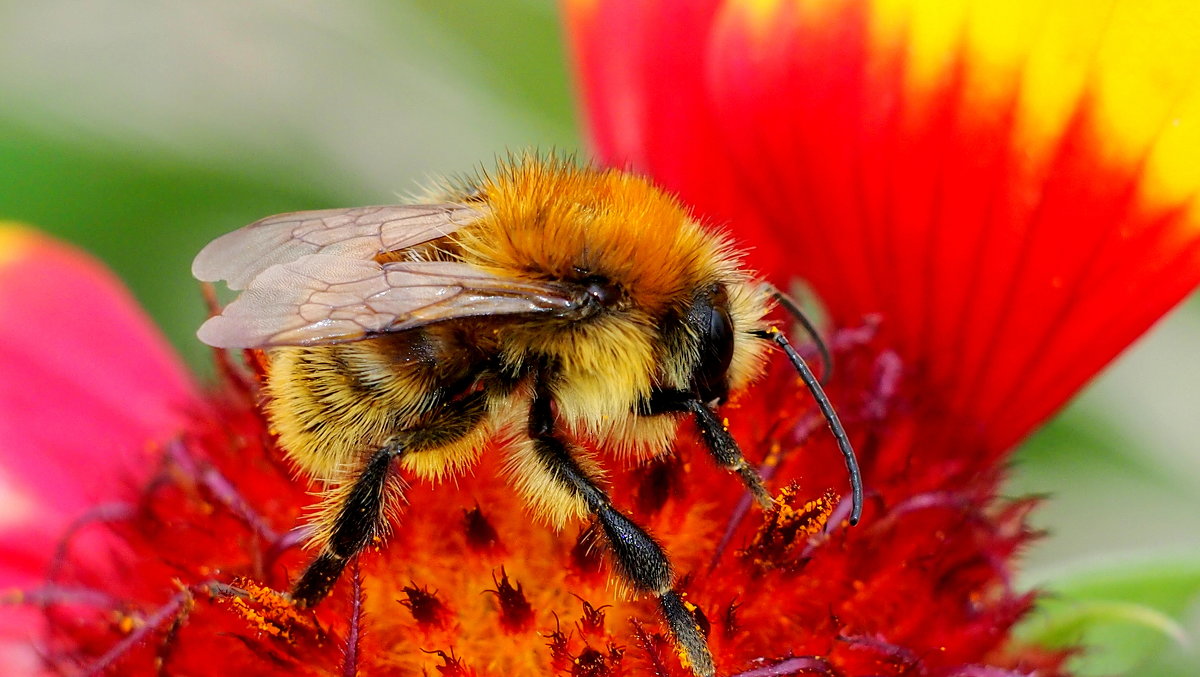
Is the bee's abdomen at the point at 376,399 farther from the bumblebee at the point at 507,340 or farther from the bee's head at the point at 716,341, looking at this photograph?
the bee's head at the point at 716,341

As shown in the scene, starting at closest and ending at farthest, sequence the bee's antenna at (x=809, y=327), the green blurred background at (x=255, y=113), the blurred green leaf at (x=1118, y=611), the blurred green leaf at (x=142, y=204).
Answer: the bee's antenna at (x=809, y=327)
the blurred green leaf at (x=1118, y=611)
the green blurred background at (x=255, y=113)
the blurred green leaf at (x=142, y=204)

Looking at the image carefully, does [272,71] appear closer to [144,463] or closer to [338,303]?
[144,463]

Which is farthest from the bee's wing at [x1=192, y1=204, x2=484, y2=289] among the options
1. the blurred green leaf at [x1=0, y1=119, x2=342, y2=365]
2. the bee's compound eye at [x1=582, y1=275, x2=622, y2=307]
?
the blurred green leaf at [x1=0, y1=119, x2=342, y2=365]

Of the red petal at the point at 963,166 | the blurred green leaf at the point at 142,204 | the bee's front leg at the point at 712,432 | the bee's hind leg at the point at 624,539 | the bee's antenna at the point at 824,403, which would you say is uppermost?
the red petal at the point at 963,166

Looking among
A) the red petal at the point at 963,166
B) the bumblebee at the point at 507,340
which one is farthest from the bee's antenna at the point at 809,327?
the red petal at the point at 963,166

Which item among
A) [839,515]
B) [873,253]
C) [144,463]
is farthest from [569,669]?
[144,463]

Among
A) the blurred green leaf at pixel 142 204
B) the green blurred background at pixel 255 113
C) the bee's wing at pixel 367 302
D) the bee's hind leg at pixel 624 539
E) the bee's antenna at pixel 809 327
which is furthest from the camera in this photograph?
the blurred green leaf at pixel 142 204

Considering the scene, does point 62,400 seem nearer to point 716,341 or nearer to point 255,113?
point 255,113
